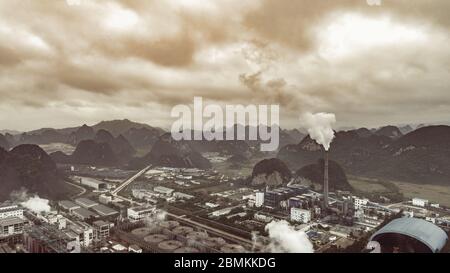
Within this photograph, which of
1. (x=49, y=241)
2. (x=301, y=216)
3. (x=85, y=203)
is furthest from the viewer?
(x=85, y=203)

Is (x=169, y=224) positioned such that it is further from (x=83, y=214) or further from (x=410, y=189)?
(x=410, y=189)

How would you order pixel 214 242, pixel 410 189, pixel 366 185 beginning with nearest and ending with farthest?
1. pixel 214 242
2. pixel 410 189
3. pixel 366 185

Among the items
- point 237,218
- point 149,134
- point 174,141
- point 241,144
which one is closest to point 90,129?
point 149,134

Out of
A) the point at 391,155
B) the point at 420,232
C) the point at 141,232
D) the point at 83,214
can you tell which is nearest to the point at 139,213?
the point at 83,214

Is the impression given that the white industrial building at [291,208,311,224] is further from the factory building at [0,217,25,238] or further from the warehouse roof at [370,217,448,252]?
the factory building at [0,217,25,238]

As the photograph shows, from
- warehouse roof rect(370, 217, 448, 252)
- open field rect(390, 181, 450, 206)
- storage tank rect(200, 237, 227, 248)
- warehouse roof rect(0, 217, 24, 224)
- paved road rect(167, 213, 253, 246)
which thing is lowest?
open field rect(390, 181, 450, 206)

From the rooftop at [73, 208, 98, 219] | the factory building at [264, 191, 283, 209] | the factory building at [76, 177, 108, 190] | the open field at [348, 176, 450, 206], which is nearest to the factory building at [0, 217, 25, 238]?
the rooftop at [73, 208, 98, 219]
